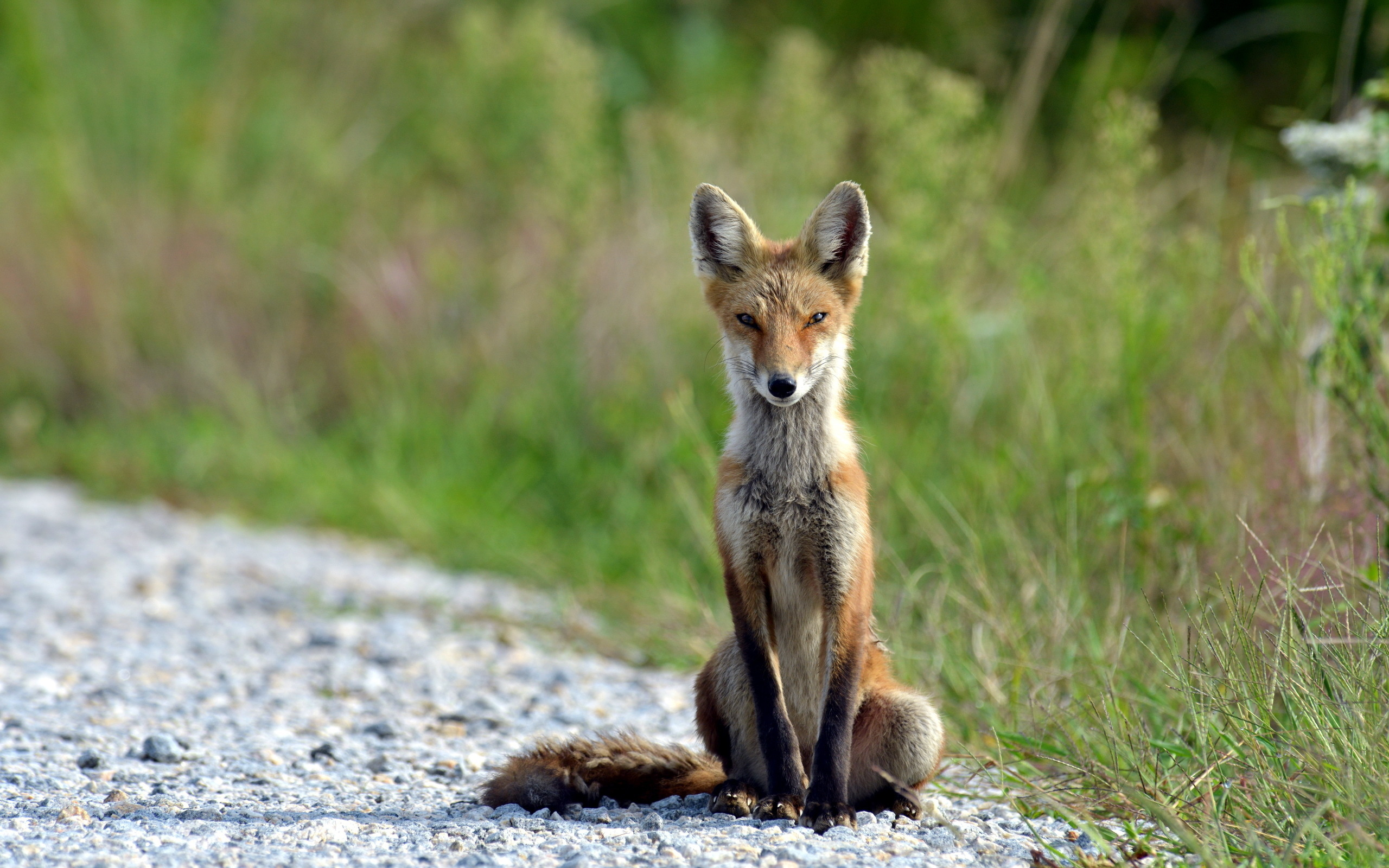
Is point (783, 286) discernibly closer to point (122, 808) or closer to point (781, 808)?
point (781, 808)

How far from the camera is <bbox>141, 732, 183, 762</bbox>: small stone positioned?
3.94 m

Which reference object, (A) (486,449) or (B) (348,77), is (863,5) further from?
(A) (486,449)

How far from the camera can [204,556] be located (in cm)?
738

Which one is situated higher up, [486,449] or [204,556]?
[486,449]

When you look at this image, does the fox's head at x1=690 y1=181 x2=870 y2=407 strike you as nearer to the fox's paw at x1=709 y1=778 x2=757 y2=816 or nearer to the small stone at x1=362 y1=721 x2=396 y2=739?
the fox's paw at x1=709 y1=778 x2=757 y2=816

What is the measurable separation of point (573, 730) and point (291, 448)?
5.20 metres

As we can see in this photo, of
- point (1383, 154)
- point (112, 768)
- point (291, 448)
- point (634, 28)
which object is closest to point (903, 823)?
point (112, 768)

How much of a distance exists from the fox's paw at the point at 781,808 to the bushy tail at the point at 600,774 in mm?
365

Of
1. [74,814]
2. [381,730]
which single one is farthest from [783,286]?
[74,814]

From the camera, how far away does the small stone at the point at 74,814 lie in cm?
322

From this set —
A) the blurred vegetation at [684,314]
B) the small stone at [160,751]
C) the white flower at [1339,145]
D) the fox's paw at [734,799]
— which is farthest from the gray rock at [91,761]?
the white flower at [1339,145]

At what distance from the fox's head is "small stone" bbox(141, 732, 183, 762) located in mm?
2063

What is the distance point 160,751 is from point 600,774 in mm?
1433

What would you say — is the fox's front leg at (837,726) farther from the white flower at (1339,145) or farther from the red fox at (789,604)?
the white flower at (1339,145)
